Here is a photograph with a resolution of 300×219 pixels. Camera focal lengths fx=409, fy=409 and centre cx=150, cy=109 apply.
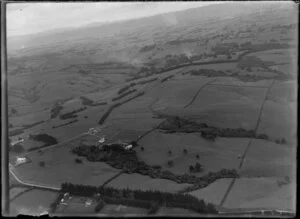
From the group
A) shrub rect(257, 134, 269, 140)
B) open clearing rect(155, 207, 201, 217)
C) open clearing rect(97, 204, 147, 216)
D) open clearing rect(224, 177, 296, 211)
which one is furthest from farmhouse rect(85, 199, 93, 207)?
shrub rect(257, 134, 269, 140)

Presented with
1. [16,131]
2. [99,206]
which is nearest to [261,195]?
[99,206]

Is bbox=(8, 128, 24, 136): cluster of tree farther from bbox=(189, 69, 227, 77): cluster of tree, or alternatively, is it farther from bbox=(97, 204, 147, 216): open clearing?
bbox=(189, 69, 227, 77): cluster of tree

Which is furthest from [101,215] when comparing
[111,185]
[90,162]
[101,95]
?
[101,95]

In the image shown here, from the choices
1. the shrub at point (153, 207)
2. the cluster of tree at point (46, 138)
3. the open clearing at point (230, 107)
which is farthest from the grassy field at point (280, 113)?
the cluster of tree at point (46, 138)

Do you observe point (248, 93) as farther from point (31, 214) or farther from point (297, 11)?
point (31, 214)

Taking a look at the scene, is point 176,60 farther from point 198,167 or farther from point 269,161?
point 269,161

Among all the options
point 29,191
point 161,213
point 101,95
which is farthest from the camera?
point 101,95
